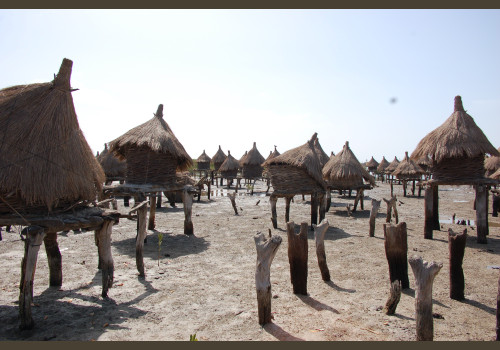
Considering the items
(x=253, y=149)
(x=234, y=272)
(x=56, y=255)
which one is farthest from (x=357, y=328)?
(x=253, y=149)

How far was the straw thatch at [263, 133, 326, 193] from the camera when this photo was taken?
515 inches

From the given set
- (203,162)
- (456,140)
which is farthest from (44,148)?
(203,162)

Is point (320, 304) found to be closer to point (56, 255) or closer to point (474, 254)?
point (56, 255)

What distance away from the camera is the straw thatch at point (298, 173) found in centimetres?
1308

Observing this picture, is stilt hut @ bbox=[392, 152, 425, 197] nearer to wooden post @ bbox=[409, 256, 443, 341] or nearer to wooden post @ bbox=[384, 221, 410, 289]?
wooden post @ bbox=[384, 221, 410, 289]

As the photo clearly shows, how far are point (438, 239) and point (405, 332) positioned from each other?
299 inches

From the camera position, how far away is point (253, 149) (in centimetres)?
3588

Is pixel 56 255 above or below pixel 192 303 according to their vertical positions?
above

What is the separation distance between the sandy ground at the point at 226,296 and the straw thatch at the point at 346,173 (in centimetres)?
680

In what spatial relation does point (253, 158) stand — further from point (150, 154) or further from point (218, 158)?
point (150, 154)

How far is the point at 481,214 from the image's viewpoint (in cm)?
1093

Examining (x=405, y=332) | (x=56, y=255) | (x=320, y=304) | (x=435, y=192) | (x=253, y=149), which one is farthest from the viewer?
(x=253, y=149)

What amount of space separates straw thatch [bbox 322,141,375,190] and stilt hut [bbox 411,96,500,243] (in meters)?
6.13

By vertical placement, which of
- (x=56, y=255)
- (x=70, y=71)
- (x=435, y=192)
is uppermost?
(x=70, y=71)
